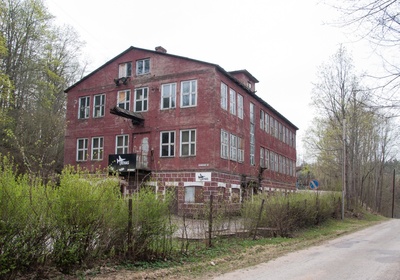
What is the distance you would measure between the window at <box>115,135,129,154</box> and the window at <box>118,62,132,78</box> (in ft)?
16.5

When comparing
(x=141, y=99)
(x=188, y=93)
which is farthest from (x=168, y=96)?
(x=141, y=99)

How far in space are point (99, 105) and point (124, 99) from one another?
8.86ft

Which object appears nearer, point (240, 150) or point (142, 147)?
point (142, 147)

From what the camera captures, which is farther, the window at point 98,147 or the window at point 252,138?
the window at point 252,138

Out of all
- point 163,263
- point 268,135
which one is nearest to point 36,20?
point 268,135

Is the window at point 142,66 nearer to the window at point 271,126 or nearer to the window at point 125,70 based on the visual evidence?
the window at point 125,70

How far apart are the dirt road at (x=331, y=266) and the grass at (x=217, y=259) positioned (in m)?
0.53

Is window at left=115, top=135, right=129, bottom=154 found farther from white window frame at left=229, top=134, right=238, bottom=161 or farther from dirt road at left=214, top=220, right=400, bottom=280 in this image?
dirt road at left=214, top=220, right=400, bottom=280

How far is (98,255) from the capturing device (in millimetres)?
8555

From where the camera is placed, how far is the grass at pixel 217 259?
8.93 m

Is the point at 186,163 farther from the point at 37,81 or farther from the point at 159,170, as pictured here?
the point at 37,81

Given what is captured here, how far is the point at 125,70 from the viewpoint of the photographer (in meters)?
30.6

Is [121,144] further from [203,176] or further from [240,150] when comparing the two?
[240,150]

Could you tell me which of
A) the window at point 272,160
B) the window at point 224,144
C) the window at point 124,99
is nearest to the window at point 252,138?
the window at point 272,160
